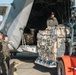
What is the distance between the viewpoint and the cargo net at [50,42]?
1035 centimetres

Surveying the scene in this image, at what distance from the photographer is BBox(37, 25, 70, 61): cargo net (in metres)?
10.4

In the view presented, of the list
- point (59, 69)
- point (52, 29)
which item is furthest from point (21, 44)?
point (59, 69)

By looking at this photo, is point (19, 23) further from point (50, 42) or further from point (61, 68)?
point (61, 68)

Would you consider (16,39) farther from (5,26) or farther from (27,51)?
(5,26)

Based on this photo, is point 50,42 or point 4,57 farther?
point 50,42

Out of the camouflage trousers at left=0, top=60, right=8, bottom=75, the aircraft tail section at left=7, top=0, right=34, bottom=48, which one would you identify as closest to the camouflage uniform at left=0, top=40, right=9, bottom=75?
the camouflage trousers at left=0, top=60, right=8, bottom=75

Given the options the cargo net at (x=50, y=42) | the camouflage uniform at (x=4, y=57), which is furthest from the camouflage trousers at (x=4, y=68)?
the cargo net at (x=50, y=42)

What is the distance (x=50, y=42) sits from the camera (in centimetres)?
1075

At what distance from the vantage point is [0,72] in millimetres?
10203

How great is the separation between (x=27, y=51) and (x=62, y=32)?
2475mm

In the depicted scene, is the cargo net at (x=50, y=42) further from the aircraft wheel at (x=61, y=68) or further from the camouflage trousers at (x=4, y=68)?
the camouflage trousers at (x=4, y=68)

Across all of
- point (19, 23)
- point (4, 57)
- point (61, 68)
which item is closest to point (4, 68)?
point (4, 57)

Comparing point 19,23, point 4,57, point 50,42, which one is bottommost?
point 4,57

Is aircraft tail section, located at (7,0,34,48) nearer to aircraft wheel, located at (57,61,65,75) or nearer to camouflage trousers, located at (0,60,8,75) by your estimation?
camouflage trousers, located at (0,60,8,75)
